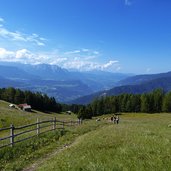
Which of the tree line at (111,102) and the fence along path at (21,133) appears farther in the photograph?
the tree line at (111,102)

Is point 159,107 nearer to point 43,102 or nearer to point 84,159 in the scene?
point 43,102

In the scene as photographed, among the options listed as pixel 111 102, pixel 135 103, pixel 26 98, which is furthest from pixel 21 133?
pixel 111 102

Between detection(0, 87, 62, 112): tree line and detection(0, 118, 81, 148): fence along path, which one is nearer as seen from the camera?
detection(0, 118, 81, 148): fence along path

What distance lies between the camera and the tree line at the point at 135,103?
15112 centimetres

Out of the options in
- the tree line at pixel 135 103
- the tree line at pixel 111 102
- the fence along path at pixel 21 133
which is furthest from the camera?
the tree line at pixel 111 102

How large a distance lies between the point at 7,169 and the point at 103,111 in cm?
15321

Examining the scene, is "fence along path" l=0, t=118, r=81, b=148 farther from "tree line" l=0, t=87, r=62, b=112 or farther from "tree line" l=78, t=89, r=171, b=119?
"tree line" l=0, t=87, r=62, b=112

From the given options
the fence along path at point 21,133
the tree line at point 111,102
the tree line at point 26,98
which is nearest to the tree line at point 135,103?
the tree line at point 111,102

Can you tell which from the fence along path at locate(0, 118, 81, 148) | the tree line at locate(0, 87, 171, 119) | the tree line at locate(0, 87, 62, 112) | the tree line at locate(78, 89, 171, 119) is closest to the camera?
the fence along path at locate(0, 118, 81, 148)

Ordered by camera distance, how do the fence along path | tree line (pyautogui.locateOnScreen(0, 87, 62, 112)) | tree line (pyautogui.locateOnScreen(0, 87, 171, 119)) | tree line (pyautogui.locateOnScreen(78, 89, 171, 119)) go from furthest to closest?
1. tree line (pyautogui.locateOnScreen(0, 87, 62, 112))
2. tree line (pyautogui.locateOnScreen(0, 87, 171, 119))
3. tree line (pyautogui.locateOnScreen(78, 89, 171, 119))
4. the fence along path

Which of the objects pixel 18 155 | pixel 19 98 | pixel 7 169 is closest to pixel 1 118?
pixel 18 155

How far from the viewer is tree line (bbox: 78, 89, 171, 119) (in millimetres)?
151125

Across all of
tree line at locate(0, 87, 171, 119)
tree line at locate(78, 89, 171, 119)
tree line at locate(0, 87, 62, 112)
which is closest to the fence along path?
tree line at locate(78, 89, 171, 119)

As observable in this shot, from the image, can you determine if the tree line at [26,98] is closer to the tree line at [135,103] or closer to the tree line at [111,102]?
the tree line at [111,102]
